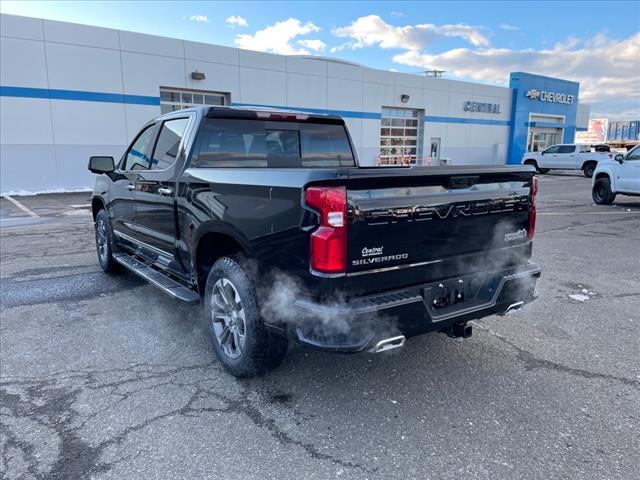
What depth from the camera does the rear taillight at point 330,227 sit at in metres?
2.52

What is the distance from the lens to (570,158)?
27219 millimetres

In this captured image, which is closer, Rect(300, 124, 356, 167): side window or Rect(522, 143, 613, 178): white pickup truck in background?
Rect(300, 124, 356, 167): side window

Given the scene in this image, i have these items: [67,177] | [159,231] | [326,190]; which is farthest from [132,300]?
[67,177]

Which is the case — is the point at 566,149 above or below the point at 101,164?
above

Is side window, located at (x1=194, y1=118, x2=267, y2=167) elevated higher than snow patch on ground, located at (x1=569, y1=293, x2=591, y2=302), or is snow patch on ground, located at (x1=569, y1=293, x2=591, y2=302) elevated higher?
side window, located at (x1=194, y1=118, x2=267, y2=167)

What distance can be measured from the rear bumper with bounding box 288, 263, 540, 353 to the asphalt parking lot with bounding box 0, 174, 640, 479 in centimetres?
58

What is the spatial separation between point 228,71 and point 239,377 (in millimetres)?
19354

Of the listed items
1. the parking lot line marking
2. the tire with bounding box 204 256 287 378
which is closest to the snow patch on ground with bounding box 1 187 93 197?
the parking lot line marking

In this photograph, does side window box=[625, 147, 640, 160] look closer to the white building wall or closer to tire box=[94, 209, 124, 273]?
tire box=[94, 209, 124, 273]

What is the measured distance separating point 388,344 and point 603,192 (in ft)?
46.1

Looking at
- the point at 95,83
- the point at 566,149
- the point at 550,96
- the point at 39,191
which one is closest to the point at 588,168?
the point at 566,149

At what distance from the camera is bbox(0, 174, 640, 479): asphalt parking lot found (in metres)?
2.50

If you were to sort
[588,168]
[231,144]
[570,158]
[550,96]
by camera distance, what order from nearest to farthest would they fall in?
[231,144] → [588,168] → [570,158] → [550,96]

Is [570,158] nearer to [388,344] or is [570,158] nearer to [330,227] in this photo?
[388,344]
